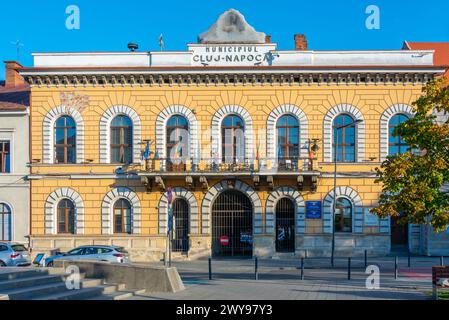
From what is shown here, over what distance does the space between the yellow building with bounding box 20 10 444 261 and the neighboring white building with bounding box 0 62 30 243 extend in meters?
0.75

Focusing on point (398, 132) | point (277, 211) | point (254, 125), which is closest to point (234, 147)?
point (254, 125)

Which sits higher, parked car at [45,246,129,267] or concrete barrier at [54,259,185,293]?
concrete barrier at [54,259,185,293]

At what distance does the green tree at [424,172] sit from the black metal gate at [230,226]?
58.7ft

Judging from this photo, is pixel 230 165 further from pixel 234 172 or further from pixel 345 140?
pixel 345 140

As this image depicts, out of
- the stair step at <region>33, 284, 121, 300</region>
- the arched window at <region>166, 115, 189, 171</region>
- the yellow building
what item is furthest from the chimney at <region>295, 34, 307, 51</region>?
the stair step at <region>33, 284, 121, 300</region>

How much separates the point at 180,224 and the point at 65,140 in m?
8.42

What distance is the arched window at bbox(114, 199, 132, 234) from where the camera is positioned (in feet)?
127

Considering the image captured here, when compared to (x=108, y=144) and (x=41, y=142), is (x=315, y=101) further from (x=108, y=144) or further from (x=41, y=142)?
(x=41, y=142)

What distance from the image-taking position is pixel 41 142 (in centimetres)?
3884

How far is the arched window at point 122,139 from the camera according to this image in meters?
38.9

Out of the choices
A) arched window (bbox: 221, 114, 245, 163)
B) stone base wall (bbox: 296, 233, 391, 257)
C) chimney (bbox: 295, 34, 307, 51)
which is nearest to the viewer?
stone base wall (bbox: 296, 233, 391, 257)

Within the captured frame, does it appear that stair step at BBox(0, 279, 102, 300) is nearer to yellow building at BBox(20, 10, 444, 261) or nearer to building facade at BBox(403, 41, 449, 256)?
yellow building at BBox(20, 10, 444, 261)
